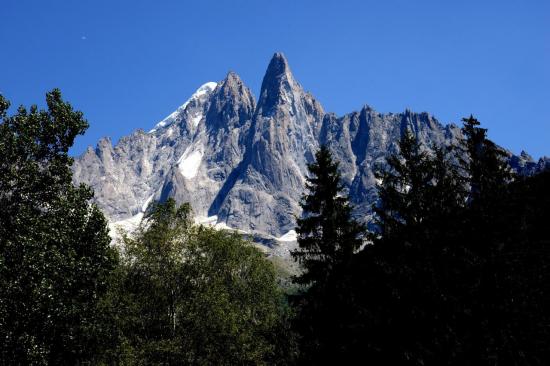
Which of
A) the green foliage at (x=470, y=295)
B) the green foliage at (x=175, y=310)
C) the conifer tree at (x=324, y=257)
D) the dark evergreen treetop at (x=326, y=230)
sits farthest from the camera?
the dark evergreen treetop at (x=326, y=230)

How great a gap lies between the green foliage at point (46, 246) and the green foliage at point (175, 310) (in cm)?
526

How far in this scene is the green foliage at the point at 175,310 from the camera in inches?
1177

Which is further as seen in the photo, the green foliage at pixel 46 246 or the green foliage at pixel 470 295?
the green foliage at pixel 46 246

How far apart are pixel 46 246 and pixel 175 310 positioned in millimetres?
13516

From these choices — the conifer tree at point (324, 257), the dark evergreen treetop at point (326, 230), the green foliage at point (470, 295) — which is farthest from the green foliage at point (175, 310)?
the green foliage at point (470, 295)

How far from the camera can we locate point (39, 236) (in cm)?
2117

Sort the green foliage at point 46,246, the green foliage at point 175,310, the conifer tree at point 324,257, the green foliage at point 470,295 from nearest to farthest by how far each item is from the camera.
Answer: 1. the green foliage at point 470,295
2. the green foliage at point 46,246
3. the conifer tree at point 324,257
4. the green foliage at point 175,310

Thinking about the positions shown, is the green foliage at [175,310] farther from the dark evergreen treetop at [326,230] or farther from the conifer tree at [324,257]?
the dark evergreen treetop at [326,230]

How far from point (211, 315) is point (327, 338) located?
865cm

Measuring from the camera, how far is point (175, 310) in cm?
3256

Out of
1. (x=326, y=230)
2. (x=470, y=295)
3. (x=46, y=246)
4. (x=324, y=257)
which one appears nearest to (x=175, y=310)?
(x=324, y=257)

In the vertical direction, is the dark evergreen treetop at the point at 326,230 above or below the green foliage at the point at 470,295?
above

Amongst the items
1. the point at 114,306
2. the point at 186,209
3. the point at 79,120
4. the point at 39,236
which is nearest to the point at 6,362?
the point at 39,236

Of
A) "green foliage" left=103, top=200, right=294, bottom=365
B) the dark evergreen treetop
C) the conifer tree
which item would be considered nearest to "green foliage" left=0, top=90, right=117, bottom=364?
"green foliage" left=103, top=200, right=294, bottom=365
